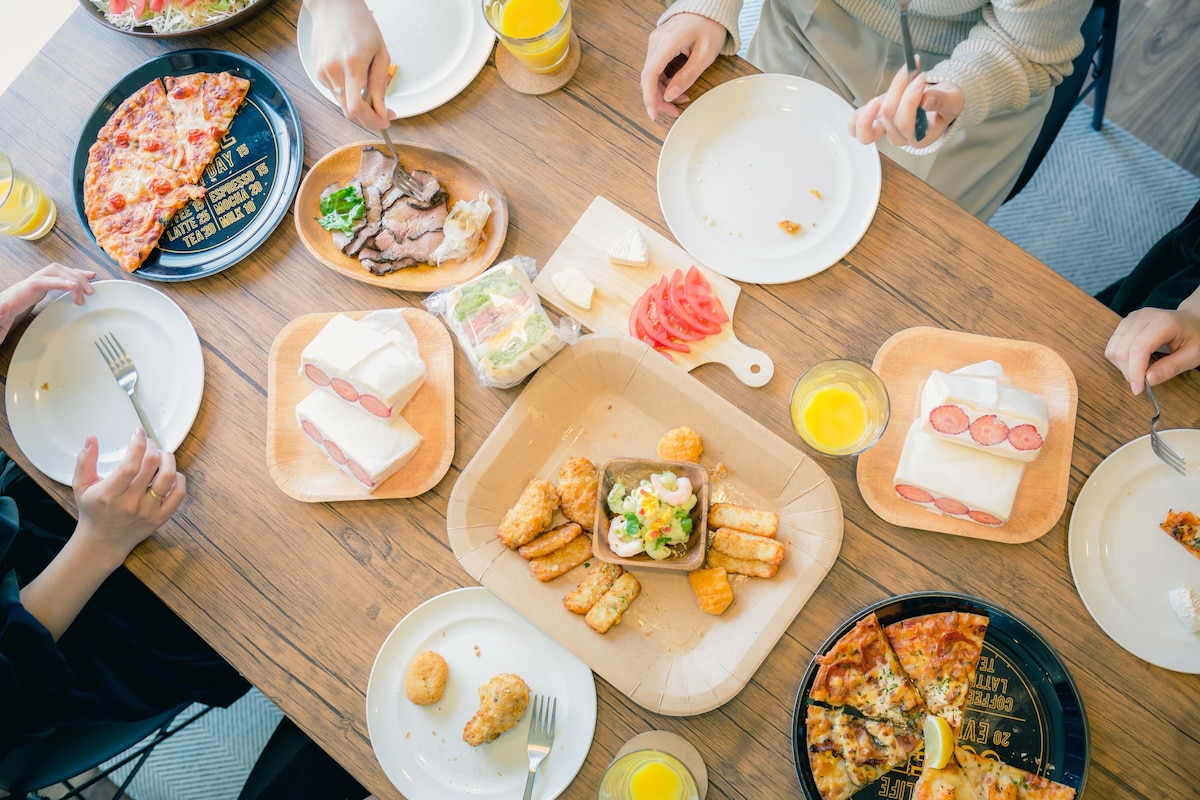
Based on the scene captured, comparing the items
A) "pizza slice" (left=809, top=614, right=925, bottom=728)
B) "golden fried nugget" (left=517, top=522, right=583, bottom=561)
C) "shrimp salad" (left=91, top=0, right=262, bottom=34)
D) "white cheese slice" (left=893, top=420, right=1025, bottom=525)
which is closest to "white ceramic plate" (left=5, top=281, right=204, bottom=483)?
"shrimp salad" (left=91, top=0, right=262, bottom=34)

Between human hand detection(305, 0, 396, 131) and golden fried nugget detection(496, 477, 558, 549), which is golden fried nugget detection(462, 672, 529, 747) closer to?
golden fried nugget detection(496, 477, 558, 549)

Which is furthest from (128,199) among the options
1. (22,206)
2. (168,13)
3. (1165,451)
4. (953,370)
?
(1165,451)

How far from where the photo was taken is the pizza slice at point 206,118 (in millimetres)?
2020

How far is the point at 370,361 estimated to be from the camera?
1.75 meters

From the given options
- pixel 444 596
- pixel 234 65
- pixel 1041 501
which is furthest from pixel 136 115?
pixel 1041 501

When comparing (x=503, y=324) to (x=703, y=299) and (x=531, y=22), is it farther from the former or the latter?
(x=531, y=22)

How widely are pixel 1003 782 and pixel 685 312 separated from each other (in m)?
1.27

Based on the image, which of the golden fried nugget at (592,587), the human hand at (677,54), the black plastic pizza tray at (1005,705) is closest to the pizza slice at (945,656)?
the black plastic pizza tray at (1005,705)

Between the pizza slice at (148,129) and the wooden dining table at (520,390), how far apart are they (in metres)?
0.15

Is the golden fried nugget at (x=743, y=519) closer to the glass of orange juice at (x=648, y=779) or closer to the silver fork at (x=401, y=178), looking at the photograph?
the glass of orange juice at (x=648, y=779)

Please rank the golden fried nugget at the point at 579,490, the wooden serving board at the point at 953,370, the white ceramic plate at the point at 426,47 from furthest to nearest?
the white ceramic plate at the point at 426,47 < the golden fried nugget at the point at 579,490 < the wooden serving board at the point at 953,370

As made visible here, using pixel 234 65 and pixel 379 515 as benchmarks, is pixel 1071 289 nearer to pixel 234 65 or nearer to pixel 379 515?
pixel 379 515

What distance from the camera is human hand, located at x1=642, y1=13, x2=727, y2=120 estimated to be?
6.09ft

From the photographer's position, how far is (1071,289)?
178cm
